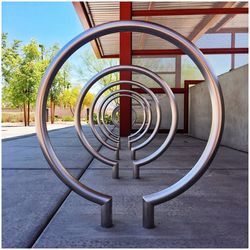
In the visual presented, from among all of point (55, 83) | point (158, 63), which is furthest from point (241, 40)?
point (55, 83)

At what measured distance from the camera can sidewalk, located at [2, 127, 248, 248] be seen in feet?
3.87

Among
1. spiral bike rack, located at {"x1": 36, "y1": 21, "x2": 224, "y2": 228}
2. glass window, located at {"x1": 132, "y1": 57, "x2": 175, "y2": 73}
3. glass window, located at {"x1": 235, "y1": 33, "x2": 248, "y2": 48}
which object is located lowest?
spiral bike rack, located at {"x1": 36, "y1": 21, "x2": 224, "y2": 228}

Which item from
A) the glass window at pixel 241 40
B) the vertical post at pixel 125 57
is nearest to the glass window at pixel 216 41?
the glass window at pixel 241 40

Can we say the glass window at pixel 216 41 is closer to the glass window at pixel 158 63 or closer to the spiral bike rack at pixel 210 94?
the glass window at pixel 158 63

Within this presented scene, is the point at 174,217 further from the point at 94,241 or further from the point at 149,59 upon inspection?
the point at 149,59

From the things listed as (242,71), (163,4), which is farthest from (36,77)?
(242,71)

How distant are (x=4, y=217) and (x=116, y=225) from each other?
23.8 inches

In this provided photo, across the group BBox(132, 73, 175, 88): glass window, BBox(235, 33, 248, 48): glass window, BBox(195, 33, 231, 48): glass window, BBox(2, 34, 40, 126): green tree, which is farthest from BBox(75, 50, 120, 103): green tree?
BBox(235, 33, 248, 48): glass window

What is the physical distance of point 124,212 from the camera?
1501 mm

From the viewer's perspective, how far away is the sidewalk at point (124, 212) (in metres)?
1.18

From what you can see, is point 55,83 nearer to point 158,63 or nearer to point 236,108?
point 158,63

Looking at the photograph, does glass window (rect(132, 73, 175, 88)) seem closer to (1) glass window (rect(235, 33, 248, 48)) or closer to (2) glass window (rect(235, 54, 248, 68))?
(2) glass window (rect(235, 54, 248, 68))

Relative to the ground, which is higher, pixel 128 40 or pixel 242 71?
pixel 128 40

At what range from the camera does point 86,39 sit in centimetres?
128
